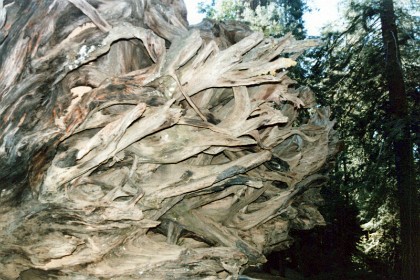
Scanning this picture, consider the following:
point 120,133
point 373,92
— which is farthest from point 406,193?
point 120,133

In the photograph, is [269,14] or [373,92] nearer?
[373,92]

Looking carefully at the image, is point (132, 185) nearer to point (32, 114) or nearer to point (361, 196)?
point (32, 114)

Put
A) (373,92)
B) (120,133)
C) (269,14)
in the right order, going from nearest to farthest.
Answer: (120,133) < (373,92) < (269,14)

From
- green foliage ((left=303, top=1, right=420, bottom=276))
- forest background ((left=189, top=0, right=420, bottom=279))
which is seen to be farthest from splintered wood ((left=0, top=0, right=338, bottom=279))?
green foliage ((left=303, top=1, right=420, bottom=276))

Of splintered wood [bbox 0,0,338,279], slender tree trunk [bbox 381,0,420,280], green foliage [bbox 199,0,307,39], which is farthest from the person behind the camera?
green foliage [bbox 199,0,307,39]

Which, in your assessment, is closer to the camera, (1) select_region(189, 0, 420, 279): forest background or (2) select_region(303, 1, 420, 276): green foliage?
(1) select_region(189, 0, 420, 279): forest background

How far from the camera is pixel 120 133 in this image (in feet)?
11.7

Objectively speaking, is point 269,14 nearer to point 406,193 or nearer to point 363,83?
point 363,83

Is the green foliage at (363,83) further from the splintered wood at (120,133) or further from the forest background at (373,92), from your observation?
the splintered wood at (120,133)

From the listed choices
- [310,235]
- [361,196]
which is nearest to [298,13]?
[361,196]

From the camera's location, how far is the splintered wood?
364 centimetres

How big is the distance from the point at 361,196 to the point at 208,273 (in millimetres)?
8126

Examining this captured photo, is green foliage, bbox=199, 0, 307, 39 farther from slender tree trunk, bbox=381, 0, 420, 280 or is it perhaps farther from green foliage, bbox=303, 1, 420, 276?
slender tree trunk, bbox=381, 0, 420, 280

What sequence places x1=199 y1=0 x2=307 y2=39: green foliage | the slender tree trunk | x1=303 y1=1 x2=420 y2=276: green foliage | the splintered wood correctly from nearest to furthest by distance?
1. the splintered wood
2. the slender tree trunk
3. x1=303 y1=1 x2=420 y2=276: green foliage
4. x1=199 y1=0 x2=307 y2=39: green foliage
